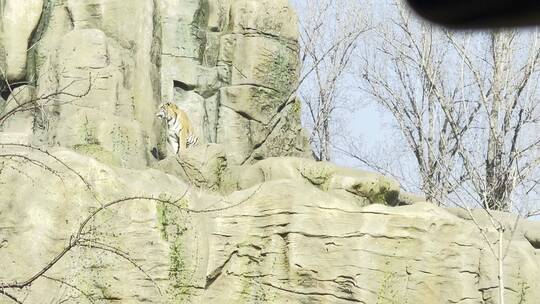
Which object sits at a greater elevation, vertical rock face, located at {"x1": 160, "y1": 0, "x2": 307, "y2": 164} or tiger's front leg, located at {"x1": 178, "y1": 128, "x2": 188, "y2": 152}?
vertical rock face, located at {"x1": 160, "y1": 0, "x2": 307, "y2": 164}

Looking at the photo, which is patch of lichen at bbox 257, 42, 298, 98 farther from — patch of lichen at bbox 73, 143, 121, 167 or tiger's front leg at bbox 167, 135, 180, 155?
patch of lichen at bbox 73, 143, 121, 167

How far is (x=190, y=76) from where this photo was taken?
671 inches

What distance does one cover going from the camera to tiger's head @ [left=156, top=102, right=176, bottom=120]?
15.7 meters

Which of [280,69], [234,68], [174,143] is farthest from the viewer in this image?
[280,69]

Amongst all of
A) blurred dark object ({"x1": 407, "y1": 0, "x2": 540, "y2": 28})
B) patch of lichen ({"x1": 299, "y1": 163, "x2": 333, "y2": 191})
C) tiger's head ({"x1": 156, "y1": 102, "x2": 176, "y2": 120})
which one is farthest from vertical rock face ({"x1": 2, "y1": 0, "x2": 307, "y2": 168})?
blurred dark object ({"x1": 407, "y1": 0, "x2": 540, "y2": 28})

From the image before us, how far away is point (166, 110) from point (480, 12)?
1487cm

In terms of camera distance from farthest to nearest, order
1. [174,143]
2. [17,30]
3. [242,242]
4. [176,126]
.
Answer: [17,30] < [174,143] < [176,126] < [242,242]

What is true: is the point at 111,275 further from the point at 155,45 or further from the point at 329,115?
the point at 329,115

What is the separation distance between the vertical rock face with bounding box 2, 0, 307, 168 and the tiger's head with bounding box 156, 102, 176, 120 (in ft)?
0.38

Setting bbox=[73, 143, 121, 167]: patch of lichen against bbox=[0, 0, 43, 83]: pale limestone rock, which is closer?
bbox=[73, 143, 121, 167]: patch of lichen

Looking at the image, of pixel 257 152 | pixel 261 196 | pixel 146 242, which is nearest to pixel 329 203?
pixel 261 196

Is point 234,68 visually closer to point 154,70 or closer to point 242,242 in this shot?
point 154,70

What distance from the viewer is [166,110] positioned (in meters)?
15.7

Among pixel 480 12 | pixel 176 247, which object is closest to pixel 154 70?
pixel 176 247
